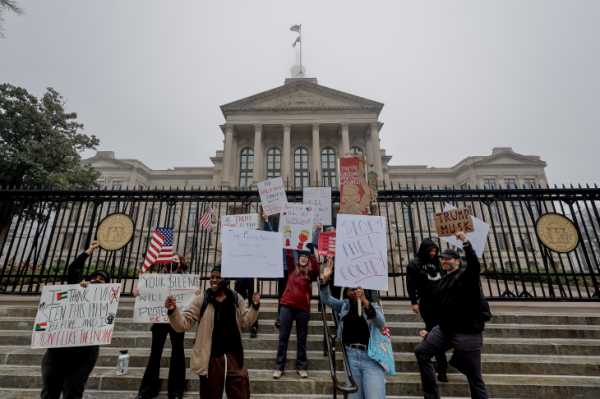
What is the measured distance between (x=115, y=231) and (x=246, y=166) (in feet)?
99.8

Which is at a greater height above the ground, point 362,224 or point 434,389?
point 362,224

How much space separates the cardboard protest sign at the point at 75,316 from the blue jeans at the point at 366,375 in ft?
9.76

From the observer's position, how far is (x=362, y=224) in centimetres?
375

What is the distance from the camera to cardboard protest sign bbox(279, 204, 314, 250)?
5199 mm

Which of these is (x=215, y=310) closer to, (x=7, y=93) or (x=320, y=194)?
(x=320, y=194)

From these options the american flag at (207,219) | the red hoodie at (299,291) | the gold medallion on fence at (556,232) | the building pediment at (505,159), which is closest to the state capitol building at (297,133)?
the building pediment at (505,159)

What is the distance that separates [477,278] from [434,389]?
4.88 ft

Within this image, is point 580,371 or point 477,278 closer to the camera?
point 477,278

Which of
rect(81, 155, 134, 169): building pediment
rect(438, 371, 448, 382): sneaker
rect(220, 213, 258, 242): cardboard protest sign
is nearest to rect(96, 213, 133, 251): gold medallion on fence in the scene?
rect(220, 213, 258, 242): cardboard protest sign

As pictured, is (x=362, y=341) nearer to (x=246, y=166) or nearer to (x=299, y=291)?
(x=299, y=291)

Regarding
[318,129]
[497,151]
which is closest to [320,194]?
[318,129]

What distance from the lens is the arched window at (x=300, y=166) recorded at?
35.7 metres

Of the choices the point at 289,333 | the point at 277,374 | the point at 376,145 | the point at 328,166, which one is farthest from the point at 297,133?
the point at 277,374

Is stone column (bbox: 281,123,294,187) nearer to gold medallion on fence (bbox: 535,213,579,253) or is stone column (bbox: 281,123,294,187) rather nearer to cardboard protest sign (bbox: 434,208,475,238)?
gold medallion on fence (bbox: 535,213,579,253)
